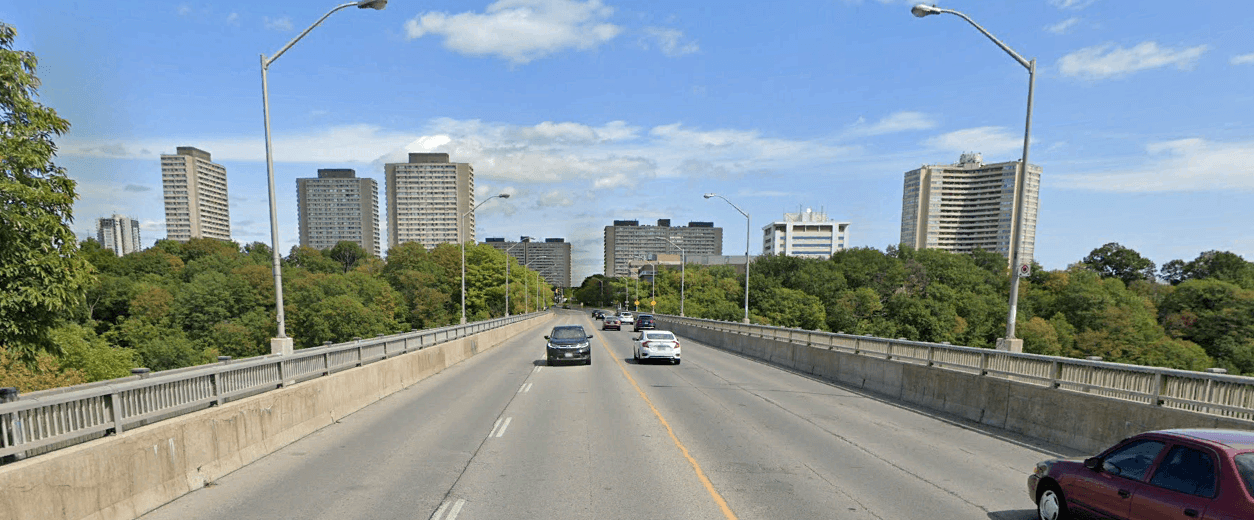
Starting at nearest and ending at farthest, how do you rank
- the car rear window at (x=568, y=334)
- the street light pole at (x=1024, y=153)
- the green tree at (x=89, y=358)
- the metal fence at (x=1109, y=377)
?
the metal fence at (x=1109, y=377), the street light pole at (x=1024, y=153), the car rear window at (x=568, y=334), the green tree at (x=89, y=358)

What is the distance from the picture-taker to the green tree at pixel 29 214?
912cm

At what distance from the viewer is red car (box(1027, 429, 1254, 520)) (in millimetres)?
4270

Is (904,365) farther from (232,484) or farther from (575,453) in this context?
(232,484)

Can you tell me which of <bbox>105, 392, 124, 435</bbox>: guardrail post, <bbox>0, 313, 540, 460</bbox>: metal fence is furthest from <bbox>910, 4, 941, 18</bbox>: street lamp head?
<bbox>105, 392, 124, 435</bbox>: guardrail post

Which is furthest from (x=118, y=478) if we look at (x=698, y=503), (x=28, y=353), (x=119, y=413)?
(x=28, y=353)

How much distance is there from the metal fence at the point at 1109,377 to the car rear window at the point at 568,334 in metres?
11.4

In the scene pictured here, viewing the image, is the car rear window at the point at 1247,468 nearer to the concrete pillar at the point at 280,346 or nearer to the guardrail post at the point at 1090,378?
the guardrail post at the point at 1090,378

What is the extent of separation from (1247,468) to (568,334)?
763 inches

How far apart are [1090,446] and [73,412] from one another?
13.4m

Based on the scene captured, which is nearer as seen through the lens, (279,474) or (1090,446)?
(279,474)

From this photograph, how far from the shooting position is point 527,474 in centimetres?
755

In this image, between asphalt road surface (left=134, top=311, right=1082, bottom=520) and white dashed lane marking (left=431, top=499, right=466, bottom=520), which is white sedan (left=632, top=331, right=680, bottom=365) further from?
white dashed lane marking (left=431, top=499, right=466, bottom=520)

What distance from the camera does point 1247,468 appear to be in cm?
427

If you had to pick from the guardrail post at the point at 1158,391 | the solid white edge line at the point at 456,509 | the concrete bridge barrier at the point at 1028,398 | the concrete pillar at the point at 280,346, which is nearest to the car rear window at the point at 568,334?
the concrete bridge barrier at the point at 1028,398
